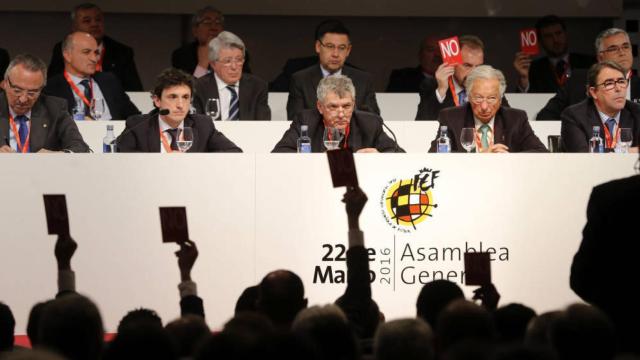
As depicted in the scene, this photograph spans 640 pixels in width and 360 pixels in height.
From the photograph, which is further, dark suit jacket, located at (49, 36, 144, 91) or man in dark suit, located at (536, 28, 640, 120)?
dark suit jacket, located at (49, 36, 144, 91)

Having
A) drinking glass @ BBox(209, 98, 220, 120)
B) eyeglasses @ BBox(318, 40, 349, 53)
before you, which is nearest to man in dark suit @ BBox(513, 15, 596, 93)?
eyeglasses @ BBox(318, 40, 349, 53)

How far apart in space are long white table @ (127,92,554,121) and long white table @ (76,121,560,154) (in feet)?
3.02

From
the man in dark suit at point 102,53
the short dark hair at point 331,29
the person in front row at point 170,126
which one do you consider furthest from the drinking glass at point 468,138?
the man in dark suit at point 102,53

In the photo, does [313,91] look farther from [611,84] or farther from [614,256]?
[614,256]

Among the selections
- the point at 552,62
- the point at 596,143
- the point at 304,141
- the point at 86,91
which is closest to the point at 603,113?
the point at 596,143

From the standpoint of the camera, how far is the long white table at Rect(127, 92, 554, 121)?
7.95 meters

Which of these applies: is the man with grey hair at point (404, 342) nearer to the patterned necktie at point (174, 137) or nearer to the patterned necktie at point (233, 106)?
the patterned necktie at point (174, 137)

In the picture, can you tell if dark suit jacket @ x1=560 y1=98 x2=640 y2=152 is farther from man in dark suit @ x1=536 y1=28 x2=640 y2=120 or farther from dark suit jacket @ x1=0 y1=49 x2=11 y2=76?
dark suit jacket @ x1=0 y1=49 x2=11 y2=76

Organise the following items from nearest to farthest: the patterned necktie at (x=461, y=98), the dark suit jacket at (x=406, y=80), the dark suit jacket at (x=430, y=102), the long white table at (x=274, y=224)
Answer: the long white table at (x=274, y=224) < the dark suit jacket at (x=430, y=102) < the patterned necktie at (x=461, y=98) < the dark suit jacket at (x=406, y=80)

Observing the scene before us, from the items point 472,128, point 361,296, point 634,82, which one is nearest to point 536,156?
point 472,128

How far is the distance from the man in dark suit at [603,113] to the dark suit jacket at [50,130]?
2830 millimetres

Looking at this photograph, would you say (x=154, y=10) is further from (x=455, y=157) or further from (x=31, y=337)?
(x=31, y=337)

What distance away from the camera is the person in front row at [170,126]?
6145 mm

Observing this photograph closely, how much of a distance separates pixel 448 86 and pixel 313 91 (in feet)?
3.14
